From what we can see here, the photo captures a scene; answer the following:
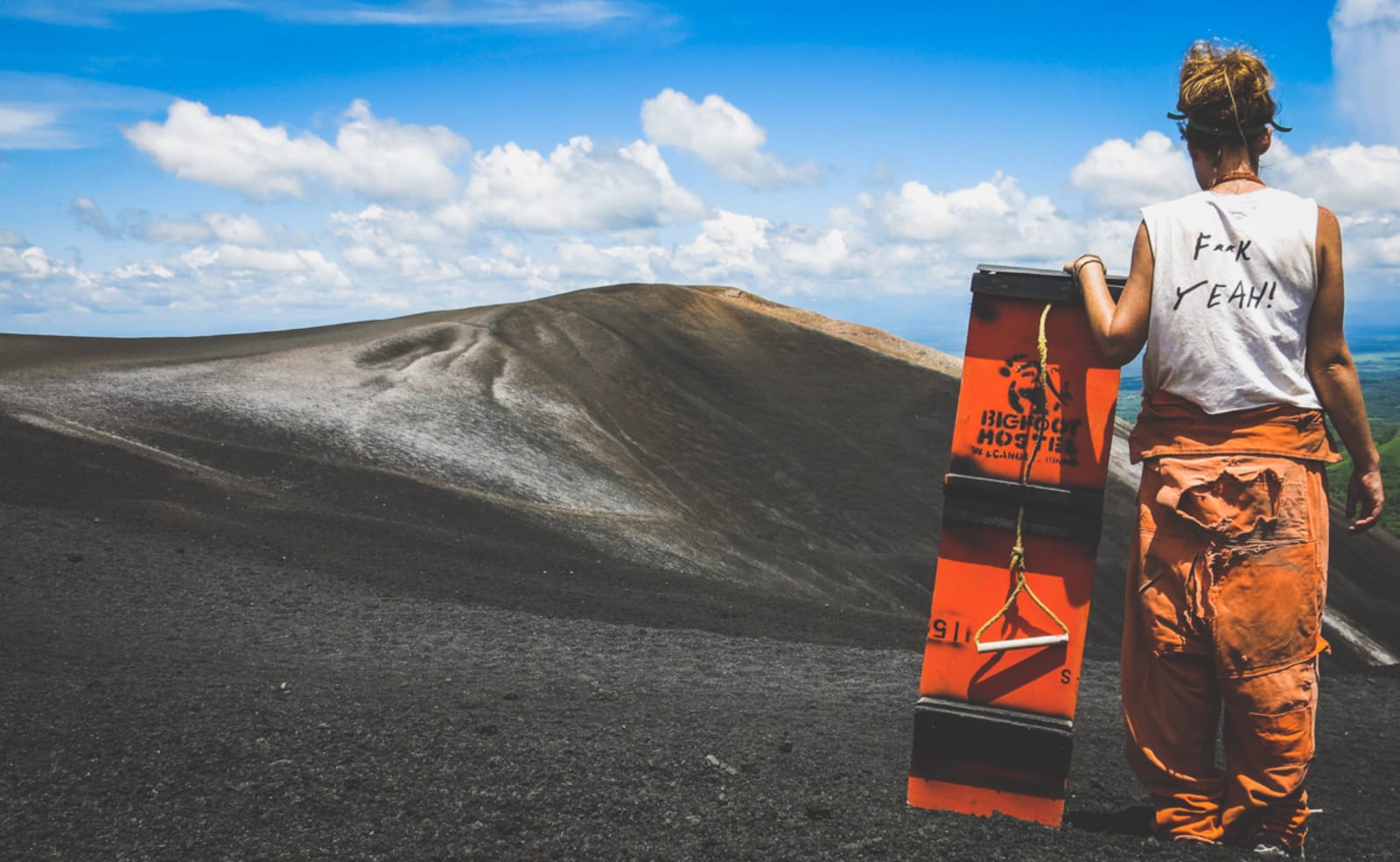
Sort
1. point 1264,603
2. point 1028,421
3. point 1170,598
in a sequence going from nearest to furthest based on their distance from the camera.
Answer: point 1264,603, point 1170,598, point 1028,421

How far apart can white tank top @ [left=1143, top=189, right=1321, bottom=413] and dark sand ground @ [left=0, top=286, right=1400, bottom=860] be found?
1479mm

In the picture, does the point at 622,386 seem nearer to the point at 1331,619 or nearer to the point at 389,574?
the point at 389,574

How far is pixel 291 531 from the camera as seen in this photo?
40.0 feet

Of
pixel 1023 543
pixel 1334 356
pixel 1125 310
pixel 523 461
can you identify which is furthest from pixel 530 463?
pixel 1334 356

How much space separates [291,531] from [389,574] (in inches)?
61.9

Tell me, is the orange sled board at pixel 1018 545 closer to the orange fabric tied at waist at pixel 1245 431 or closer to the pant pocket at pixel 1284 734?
the orange fabric tied at waist at pixel 1245 431

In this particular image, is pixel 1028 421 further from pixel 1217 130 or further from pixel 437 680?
pixel 437 680

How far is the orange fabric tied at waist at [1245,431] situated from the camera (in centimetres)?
321

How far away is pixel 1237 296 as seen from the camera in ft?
10.5

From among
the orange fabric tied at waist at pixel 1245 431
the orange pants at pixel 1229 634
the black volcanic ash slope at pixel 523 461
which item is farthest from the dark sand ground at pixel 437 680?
the orange fabric tied at waist at pixel 1245 431

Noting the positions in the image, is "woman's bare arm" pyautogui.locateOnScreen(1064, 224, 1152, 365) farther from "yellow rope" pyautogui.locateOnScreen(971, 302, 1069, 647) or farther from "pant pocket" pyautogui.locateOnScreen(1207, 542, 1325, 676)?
"pant pocket" pyautogui.locateOnScreen(1207, 542, 1325, 676)

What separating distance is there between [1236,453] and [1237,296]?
48 cm

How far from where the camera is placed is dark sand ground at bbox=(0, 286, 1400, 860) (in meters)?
3.61

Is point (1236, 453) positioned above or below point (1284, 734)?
above
